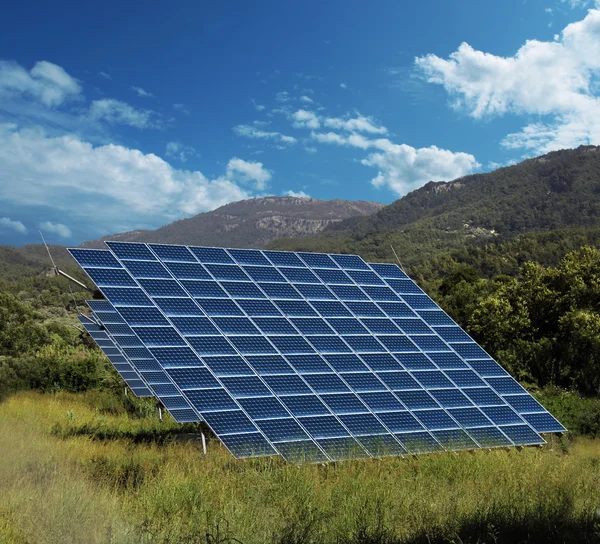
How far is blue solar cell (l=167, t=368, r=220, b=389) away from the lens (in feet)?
40.4

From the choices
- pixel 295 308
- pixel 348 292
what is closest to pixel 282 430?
pixel 295 308

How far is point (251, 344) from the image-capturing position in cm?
1438

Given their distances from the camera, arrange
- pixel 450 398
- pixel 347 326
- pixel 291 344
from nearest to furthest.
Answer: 1. pixel 291 344
2. pixel 450 398
3. pixel 347 326

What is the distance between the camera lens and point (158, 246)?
57.7 ft

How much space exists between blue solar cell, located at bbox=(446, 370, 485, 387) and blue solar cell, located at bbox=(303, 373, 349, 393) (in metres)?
3.76

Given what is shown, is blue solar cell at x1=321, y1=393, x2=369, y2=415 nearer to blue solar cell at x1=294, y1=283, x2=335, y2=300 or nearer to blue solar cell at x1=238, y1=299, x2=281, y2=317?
blue solar cell at x1=238, y1=299, x2=281, y2=317

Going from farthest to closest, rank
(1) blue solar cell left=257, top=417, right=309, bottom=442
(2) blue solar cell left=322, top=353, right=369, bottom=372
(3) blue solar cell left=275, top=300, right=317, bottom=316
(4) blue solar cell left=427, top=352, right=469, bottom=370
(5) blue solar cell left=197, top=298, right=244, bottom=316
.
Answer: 1. (4) blue solar cell left=427, top=352, right=469, bottom=370
2. (3) blue solar cell left=275, top=300, right=317, bottom=316
3. (5) blue solar cell left=197, top=298, right=244, bottom=316
4. (2) blue solar cell left=322, top=353, right=369, bottom=372
5. (1) blue solar cell left=257, top=417, right=309, bottom=442

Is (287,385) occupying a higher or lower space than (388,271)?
lower

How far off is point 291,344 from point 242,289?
2.58 meters

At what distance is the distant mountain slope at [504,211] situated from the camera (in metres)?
130

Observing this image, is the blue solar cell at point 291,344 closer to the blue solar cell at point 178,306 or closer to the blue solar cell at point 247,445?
the blue solar cell at point 178,306

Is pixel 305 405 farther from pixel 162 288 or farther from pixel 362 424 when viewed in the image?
pixel 162 288

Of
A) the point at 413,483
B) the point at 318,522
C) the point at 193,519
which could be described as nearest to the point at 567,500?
the point at 413,483

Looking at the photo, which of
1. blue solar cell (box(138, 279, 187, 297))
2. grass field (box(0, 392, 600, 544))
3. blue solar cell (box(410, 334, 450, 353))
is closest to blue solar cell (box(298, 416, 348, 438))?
grass field (box(0, 392, 600, 544))
